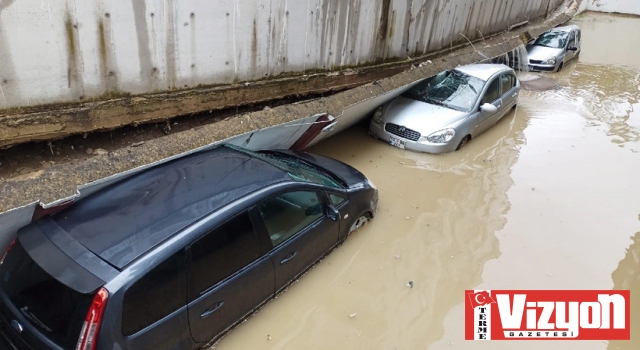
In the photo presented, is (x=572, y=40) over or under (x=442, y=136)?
over

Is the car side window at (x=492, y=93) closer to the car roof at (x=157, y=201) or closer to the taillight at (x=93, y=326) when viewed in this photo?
the car roof at (x=157, y=201)

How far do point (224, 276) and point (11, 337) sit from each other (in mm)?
1443

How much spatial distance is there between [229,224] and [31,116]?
2.44 metres

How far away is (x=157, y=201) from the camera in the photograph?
3.41 metres

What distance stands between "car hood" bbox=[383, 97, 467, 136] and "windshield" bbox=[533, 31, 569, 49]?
8.97 meters

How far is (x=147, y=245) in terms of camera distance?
3006 millimetres

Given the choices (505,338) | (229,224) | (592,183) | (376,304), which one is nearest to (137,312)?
(229,224)

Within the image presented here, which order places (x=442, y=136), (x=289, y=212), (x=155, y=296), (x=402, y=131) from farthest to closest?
1. (x=402, y=131)
2. (x=442, y=136)
3. (x=289, y=212)
4. (x=155, y=296)

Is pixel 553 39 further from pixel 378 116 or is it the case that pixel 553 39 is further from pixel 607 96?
pixel 378 116

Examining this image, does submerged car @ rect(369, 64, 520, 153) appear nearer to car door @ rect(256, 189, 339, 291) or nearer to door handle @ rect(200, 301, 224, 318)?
car door @ rect(256, 189, 339, 291)

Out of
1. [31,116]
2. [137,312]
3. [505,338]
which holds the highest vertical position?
[31,116]

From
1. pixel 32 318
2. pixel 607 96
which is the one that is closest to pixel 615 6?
pixel 607 96

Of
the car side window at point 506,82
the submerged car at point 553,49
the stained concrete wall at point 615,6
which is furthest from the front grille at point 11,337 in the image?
the stained concrete wall at point 615,6

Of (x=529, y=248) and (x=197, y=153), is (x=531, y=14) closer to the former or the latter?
(x=529, y=248)
